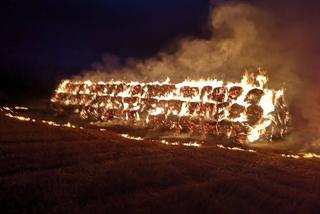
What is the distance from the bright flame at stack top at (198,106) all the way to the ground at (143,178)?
7.05 ft

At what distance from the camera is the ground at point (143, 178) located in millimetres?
6480

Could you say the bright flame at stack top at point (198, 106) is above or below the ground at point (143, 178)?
above

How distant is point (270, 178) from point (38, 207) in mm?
4625

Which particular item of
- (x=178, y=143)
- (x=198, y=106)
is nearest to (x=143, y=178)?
(x=178, y=143)

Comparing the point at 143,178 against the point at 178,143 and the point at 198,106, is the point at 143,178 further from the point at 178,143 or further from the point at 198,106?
the point at 198,106

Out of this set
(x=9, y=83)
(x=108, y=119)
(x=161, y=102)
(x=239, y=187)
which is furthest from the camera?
(x=9, y=83)

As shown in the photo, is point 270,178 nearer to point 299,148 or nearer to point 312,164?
point 312,164

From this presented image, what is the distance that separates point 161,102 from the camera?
1630cm

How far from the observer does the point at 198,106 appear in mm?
15156

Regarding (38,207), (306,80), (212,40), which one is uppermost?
(212,40)

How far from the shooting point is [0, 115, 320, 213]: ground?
21.3ft

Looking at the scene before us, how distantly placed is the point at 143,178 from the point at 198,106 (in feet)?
24.7

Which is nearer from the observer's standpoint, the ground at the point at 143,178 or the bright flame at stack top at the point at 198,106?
the ground at the point at 143,178

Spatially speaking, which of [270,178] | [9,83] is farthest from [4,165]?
[9,83]
